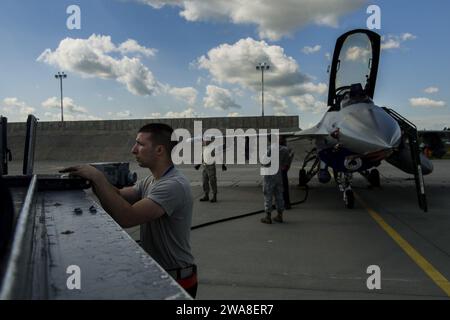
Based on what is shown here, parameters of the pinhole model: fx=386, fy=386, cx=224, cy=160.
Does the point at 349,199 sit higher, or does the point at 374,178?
the point at 374,178

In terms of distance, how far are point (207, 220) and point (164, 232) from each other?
5794 millimetres

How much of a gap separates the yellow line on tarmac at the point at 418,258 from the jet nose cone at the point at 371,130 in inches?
60.1

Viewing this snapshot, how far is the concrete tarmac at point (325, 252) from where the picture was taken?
4098 millimetres

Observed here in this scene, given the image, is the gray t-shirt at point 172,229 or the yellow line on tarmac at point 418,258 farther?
the yellow line on tarmac at point 418,258

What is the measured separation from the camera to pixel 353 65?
10.5m

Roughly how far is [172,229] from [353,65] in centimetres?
953

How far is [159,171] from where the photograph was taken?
8.08ft

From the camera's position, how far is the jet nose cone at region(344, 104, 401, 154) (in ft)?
25.6

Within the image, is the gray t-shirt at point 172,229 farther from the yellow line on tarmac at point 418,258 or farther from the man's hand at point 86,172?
the yellow line on tarmac at point 418,258
